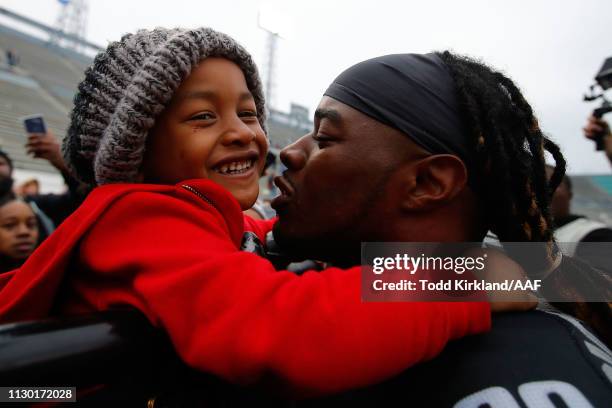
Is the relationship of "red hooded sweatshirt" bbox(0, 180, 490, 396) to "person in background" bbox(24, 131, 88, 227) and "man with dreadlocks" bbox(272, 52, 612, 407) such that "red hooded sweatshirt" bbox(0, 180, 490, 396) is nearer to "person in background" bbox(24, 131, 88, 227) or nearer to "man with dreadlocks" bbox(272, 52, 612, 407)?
"man with dreadlocks" bbox(272, 52, 612, 407)

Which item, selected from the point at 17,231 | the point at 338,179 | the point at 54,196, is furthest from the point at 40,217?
the point at 338,179

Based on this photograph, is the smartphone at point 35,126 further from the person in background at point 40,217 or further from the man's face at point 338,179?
the man's face at point 338,179

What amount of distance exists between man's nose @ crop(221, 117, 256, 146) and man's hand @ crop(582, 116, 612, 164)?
2621 mm

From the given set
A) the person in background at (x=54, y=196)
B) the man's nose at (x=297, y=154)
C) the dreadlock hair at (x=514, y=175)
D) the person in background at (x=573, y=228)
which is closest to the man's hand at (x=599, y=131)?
the person in background at (x=573, y=228)

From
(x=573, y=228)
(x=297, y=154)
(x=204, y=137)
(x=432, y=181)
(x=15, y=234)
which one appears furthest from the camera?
(x=573, y=228)

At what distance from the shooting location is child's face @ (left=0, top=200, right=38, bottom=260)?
104 inches

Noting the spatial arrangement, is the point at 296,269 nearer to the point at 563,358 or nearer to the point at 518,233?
the point at 518,233

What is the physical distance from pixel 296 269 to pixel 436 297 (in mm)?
747

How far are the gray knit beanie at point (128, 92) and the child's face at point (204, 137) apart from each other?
0.05 metres

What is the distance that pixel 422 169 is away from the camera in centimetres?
113

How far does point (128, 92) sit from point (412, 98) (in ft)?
2.57

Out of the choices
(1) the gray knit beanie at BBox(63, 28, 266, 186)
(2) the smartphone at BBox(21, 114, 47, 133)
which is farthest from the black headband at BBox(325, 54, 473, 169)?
(2) the smartphone at BBox(21, 114, 47, 133)

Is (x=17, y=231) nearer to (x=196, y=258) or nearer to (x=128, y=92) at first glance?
(x=128, y=92)

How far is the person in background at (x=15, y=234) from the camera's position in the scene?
2.64m
